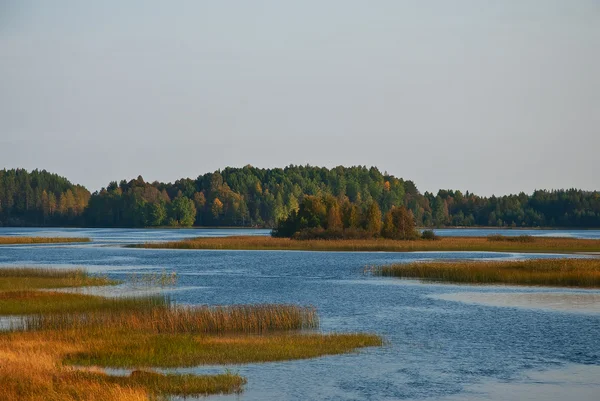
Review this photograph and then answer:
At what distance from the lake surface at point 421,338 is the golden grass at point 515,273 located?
3.06 m

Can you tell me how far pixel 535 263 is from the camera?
66625mm

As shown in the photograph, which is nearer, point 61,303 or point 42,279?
point 61,303

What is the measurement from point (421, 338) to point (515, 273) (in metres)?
28.9

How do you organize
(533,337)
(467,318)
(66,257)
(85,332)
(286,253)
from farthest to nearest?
(286,253) → (66,257) → (467,318) → (533,337) → (85,332)

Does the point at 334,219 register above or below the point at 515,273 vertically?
above

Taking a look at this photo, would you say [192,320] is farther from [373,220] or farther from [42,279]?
[373,220]

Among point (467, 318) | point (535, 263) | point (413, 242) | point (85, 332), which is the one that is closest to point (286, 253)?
point (413, 242)

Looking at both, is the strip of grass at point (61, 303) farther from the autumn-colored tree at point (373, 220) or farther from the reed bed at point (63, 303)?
the autumn-colored tree at point (373, 220)

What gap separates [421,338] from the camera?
120ft

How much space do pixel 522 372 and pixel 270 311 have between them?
1306 cm

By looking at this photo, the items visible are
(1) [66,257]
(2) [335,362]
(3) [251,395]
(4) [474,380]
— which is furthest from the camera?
(1) [66,257]

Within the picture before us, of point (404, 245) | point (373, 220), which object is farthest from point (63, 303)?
point (373, 220)

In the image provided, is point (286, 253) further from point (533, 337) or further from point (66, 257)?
point (533, 337)

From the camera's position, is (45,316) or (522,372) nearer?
(522,372)
